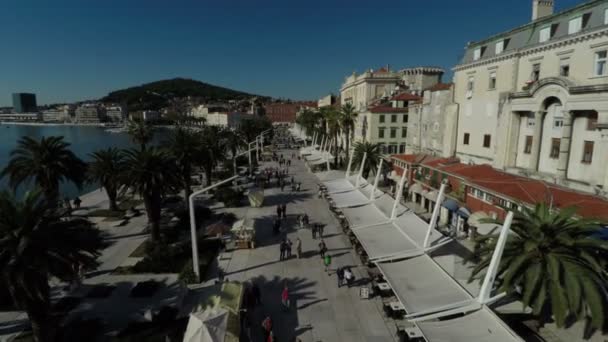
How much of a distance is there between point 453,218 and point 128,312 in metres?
25.3

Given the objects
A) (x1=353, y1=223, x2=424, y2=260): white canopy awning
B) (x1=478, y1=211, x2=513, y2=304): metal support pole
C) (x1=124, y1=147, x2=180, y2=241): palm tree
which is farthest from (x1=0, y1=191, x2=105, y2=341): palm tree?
(x1=478, y1=211, x2=513, y2=304): metal support pole

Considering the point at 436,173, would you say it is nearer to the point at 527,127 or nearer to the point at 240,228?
the point at 527,127

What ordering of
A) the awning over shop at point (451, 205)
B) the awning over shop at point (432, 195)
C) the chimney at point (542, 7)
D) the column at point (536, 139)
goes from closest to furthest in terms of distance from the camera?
the column at point (536, 139), the awning over shop at point (451, 205), the chimney at point (542, 7), the awning over shop at point (432, 195)

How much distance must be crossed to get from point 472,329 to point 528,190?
46.3ft

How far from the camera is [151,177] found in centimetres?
2375

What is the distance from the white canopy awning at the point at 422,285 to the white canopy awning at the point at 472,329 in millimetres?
794

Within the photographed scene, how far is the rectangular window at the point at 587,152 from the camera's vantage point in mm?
21250

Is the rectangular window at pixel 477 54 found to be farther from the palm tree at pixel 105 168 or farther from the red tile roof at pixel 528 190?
the palm tree at pixel 105 168

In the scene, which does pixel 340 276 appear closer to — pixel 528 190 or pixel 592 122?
pixel 528 190

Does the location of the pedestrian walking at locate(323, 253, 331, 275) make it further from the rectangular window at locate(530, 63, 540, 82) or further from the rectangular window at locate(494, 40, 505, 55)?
the rectangular window at locate(494, 40, 505, 55)

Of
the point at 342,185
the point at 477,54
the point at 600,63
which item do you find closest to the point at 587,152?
the point at 600,63

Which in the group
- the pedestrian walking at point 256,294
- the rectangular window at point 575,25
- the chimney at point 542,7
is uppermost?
the chimney at point 542,7

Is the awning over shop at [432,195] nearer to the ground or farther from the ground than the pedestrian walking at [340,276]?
farther from the ground

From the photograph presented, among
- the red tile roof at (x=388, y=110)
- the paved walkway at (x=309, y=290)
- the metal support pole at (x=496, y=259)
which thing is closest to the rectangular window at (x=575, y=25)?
the metal support pole at (x=496, y=259)
